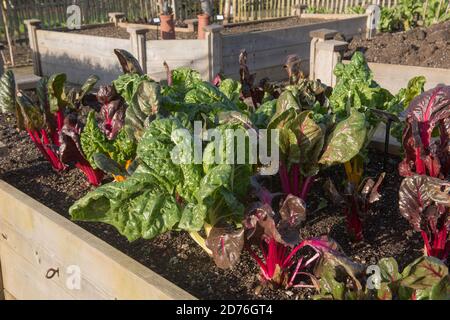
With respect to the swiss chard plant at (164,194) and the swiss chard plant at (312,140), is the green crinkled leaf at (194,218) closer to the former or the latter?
the swiss chard plant at (164,194)

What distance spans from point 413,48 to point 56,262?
586cm

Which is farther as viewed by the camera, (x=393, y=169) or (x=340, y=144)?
(x=393, y=169)

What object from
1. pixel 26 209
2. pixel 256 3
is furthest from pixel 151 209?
pixel 256 3

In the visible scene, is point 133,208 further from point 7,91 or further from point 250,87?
point 250,87

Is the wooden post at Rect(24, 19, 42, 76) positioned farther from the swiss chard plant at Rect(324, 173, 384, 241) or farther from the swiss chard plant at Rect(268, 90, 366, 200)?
the swiss chard plant at Rect(324, 173, 384, 241)

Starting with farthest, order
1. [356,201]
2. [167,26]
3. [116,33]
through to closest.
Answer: [116,33], [167,26], [356,201]

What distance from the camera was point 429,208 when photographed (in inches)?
81.9

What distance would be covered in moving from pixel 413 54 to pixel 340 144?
4.94m

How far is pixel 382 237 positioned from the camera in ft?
8.07

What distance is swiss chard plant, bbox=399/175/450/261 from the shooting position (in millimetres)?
2055

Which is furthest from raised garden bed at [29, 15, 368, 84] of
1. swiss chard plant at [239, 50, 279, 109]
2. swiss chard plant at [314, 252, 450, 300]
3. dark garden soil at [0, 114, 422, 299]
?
swiss chard plant at [314, 252, 450, 300]

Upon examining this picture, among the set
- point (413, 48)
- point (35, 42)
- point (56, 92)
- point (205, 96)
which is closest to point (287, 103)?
point (205, 96)
